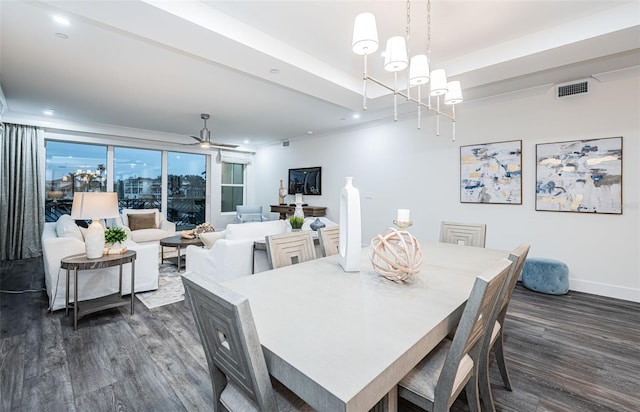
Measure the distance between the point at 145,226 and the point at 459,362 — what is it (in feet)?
20.3

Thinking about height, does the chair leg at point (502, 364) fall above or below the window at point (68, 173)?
below

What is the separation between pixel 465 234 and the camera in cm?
283

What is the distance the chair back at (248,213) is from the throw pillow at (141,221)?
2.05 meters

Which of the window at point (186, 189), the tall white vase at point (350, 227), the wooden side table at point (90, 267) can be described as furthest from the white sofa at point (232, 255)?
the window at point (186, 189)

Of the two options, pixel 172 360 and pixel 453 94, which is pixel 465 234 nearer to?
pixel 453 94

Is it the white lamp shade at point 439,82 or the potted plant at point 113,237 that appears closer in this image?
the white lamp shade at point 439,82

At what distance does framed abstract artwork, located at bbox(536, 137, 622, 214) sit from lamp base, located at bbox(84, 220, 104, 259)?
16.6 feet

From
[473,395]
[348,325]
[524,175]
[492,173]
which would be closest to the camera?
[348,325]

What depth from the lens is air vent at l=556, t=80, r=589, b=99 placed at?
134 inches

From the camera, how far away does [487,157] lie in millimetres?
4121

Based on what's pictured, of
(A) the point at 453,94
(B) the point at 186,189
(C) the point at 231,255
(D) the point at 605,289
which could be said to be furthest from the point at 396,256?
(B) the point at 186,189

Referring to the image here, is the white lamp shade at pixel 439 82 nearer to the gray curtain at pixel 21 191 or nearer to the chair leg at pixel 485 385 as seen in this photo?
the chair leg at pixel 485 385

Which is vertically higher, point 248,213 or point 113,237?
point 248,213

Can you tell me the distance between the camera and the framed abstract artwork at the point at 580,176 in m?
3.29
